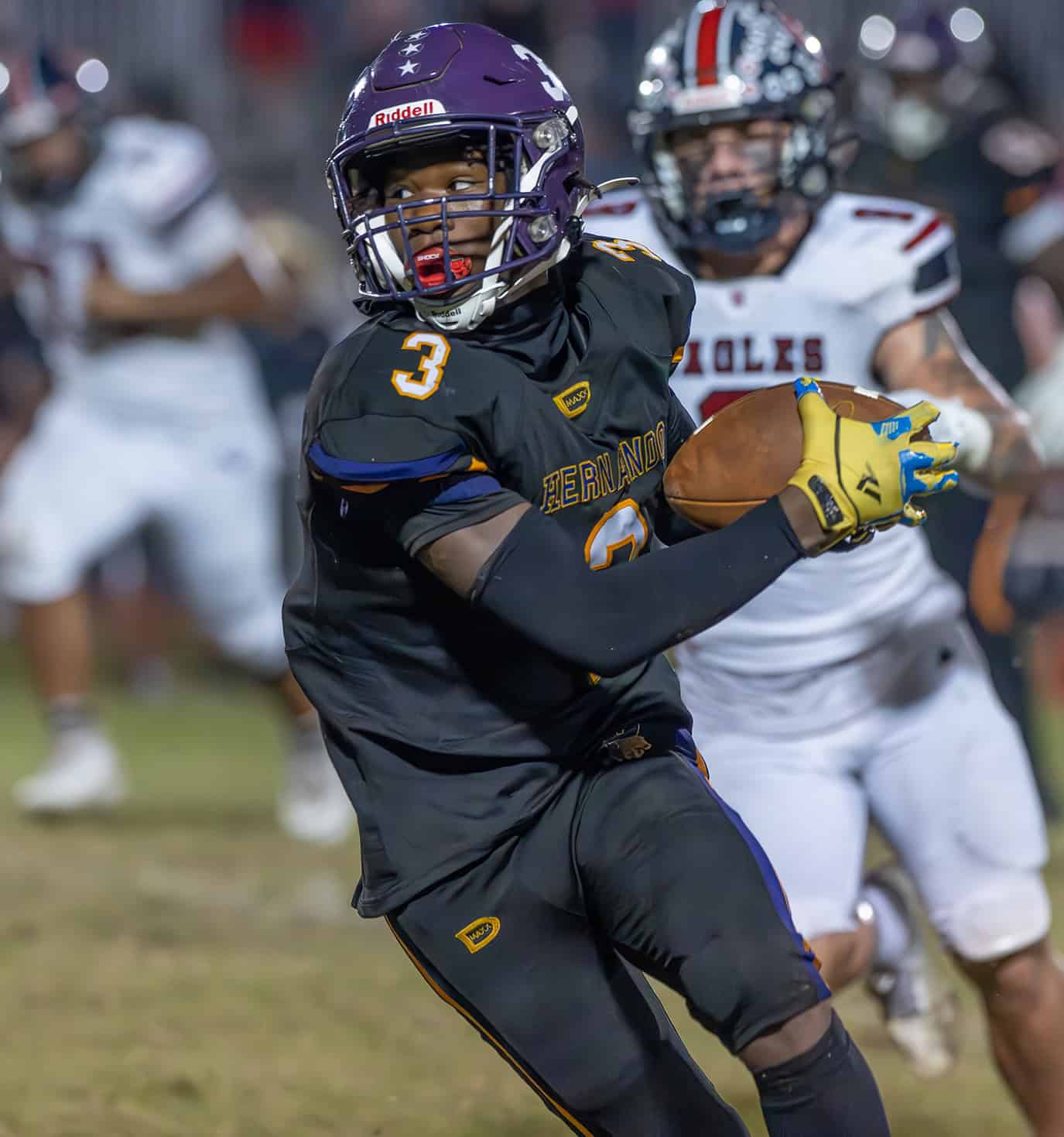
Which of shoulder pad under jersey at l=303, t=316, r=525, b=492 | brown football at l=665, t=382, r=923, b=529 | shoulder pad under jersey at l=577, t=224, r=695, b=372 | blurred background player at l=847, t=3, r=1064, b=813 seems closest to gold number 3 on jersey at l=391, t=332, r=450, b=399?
shoulder pad under jersey at l=303, t=316, r=525, b=492

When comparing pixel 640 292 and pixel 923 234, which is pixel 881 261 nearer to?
pixel 923 234

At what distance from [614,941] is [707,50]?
169 cm

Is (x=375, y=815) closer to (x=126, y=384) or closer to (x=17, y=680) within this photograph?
(x=126, y=384)

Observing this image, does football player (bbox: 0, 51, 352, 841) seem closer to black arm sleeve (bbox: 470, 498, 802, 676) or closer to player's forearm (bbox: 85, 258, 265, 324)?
player's forearm (bbox: 85, 258, 265, 324)

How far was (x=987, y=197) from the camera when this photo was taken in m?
5.80

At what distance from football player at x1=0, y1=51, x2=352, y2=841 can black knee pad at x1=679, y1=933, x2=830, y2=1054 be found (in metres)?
3.79

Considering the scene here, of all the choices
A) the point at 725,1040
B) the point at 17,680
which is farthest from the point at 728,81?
the point at 17,680

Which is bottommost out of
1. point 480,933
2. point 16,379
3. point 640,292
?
point 16,379

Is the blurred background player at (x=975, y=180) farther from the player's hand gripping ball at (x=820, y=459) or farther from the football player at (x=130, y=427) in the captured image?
the player's hand gripping ball at (x=820, y=459)

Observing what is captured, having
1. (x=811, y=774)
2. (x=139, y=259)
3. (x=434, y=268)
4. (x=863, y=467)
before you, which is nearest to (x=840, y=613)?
(x=811, y=774)

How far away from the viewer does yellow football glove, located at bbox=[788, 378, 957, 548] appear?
2404 millimetres

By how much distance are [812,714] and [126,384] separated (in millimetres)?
3504

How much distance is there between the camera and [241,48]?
10.3 m

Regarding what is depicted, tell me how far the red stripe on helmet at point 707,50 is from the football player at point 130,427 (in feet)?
9.62
